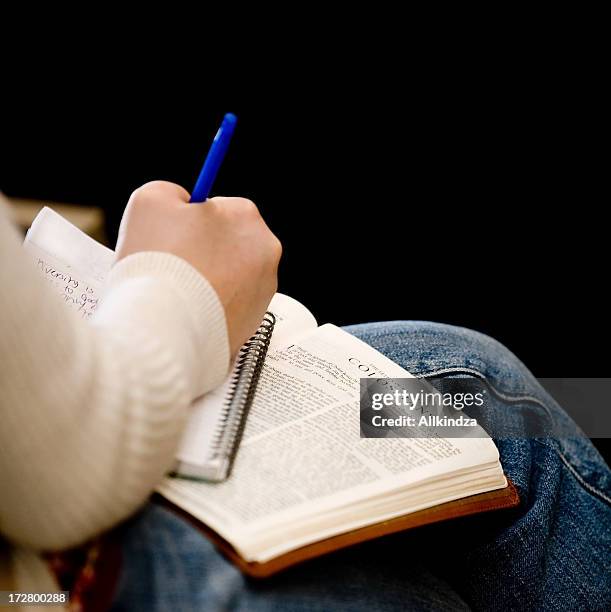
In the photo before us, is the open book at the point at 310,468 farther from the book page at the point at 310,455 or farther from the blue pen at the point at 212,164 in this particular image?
the blue pen at the point at 212,164

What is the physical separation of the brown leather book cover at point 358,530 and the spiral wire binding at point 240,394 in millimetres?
49

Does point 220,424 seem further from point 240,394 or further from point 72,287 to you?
point 72,287

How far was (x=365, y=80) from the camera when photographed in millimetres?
1354

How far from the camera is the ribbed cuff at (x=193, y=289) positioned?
47 cm

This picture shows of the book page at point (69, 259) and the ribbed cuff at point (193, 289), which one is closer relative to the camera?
the ribbed cuff at point (193, 289)

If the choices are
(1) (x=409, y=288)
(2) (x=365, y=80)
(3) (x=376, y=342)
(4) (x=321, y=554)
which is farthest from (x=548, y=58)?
(4) (x=321, y=554)

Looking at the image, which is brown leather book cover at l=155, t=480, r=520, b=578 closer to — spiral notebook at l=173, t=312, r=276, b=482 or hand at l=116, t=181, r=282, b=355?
spiral notebook at l=173, t=312, r=276, b=482

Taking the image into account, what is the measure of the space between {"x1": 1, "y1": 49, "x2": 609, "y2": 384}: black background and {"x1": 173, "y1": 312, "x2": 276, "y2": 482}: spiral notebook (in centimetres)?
84

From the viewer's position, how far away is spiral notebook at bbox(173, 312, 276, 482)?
467mm

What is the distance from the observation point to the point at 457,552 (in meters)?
0.60

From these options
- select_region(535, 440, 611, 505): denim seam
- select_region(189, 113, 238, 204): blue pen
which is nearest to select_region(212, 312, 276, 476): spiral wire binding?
select_region(189, 113, 238, 204): blue pen

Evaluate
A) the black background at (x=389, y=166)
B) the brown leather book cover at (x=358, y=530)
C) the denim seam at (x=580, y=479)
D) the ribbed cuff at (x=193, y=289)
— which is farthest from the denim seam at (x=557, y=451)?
the black background at (x=389, y=166)

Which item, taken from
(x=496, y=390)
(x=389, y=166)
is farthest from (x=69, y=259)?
(x=389, y=166)

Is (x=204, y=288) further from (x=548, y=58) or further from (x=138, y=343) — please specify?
(x=548, y=58)
